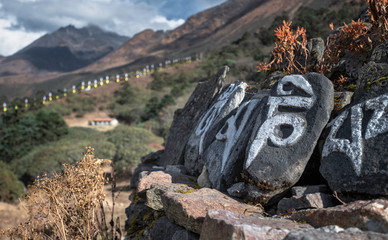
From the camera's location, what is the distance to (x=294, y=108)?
273cm

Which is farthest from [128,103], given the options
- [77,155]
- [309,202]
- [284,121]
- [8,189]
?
[309,202]

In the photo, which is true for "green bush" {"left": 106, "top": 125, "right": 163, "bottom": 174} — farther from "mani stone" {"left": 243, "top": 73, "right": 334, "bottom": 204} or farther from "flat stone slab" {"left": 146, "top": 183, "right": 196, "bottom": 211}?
"mani stone" {"left": 243, "top": 73, "right": 334, "bottom": 204}

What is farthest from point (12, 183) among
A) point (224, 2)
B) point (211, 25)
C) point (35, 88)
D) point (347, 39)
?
point (224, 2)

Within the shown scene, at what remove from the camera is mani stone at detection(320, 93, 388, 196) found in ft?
6.63

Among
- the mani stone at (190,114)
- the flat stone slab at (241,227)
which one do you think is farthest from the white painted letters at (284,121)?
the mani stone at (190,114)

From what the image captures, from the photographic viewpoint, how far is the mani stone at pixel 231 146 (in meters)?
2.93

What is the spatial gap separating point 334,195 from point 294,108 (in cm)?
88

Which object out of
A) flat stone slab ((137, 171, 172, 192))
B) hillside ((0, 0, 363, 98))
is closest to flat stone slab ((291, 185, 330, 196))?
flat stone slab ((137, 171, 172, 192))

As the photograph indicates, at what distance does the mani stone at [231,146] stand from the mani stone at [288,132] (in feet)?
0.81

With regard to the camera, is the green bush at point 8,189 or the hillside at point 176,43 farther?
the hillside at point 176,43

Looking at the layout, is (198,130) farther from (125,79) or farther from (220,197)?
(125,79)

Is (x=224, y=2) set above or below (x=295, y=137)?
above

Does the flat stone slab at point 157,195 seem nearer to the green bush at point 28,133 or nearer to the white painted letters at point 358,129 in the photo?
the white painted letters at point 358,129

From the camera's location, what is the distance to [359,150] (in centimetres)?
214
